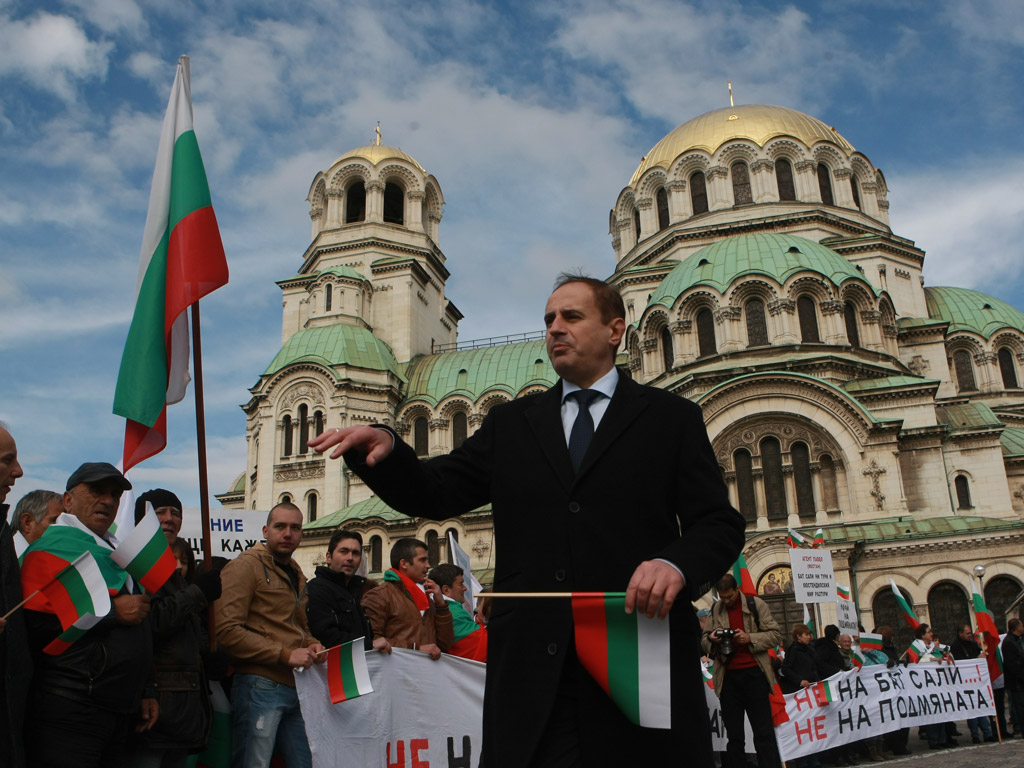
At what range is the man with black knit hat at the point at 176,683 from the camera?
493 cm

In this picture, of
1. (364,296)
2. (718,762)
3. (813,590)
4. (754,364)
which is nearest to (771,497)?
(754,364)

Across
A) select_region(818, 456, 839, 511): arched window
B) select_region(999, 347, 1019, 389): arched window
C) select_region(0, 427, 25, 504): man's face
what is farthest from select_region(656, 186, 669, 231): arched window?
select_region(0, 427, 25, 504): man's face

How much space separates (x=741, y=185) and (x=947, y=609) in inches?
874

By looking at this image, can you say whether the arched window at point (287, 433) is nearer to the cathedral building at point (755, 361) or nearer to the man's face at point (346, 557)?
the cathedral building at point (755, 361)

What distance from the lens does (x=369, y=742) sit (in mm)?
6609

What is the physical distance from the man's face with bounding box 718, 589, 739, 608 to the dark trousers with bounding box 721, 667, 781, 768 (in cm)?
65

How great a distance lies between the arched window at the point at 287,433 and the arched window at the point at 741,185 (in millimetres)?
22492

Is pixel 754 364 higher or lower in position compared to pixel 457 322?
lower

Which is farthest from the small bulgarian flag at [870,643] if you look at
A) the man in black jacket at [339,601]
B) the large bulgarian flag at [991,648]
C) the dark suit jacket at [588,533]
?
the dark suit jacket at [588,533]

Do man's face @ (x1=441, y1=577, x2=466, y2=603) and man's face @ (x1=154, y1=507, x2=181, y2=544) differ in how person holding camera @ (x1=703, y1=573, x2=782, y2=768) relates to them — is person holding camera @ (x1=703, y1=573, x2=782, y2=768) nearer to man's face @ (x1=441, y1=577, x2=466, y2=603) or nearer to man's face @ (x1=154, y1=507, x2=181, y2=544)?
man's face @ (x1=441, y1=577, x2=466, y2=603)

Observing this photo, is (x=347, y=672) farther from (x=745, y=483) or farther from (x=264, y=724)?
(x=745, y=483)

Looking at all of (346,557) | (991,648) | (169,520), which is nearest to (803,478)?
(991,648)

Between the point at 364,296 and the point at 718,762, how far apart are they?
35652mm

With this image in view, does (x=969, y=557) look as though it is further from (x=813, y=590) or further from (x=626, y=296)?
(x=626, y=296)
